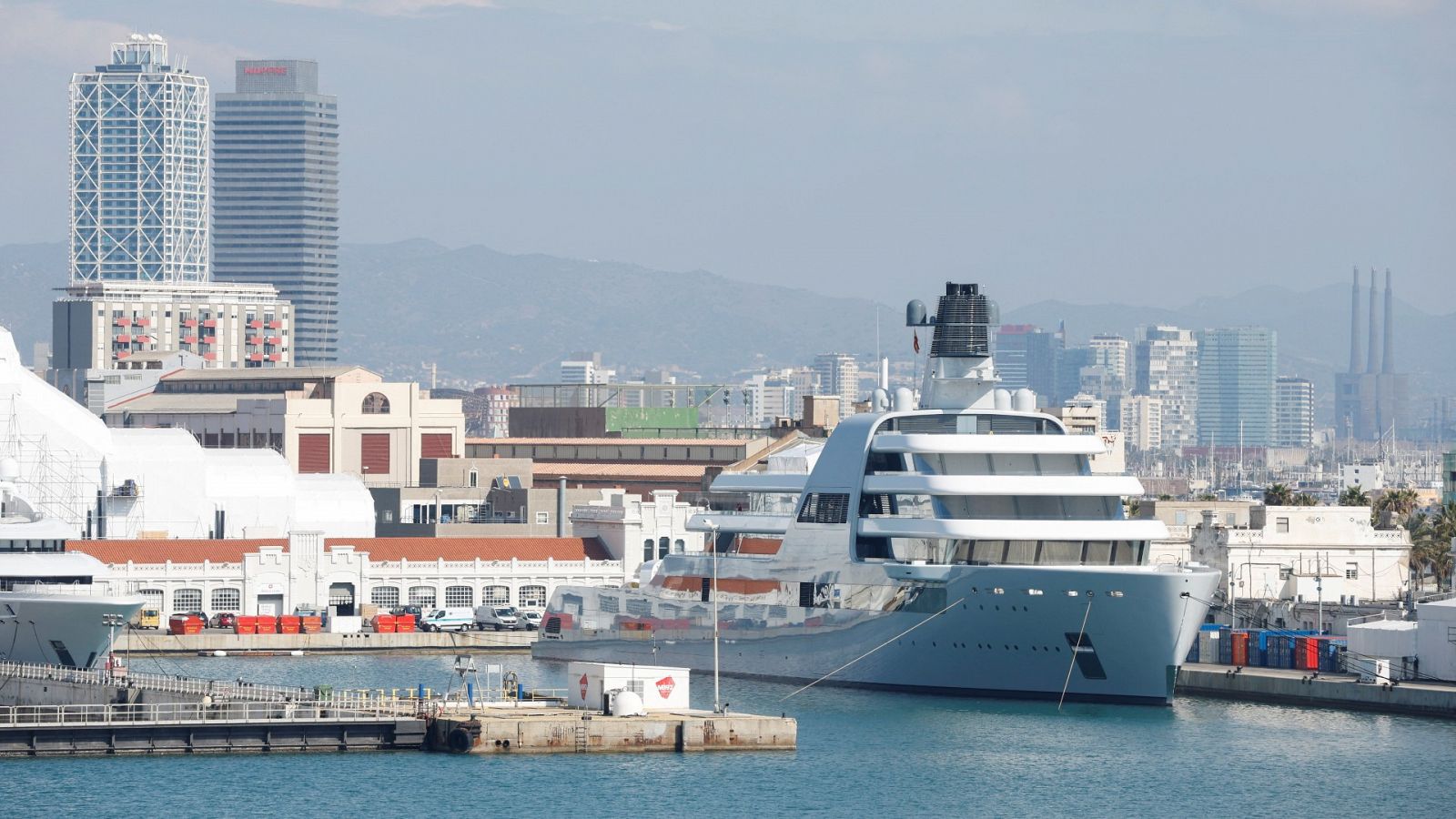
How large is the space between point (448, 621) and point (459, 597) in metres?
4.53

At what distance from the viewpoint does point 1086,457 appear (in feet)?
235

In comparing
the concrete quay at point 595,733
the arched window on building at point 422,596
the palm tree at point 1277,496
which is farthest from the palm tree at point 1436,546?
the concrete quay at point 595,733

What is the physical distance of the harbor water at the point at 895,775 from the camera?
5341 cm

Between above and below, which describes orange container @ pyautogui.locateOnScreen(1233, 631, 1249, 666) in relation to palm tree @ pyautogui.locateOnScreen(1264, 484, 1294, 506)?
below

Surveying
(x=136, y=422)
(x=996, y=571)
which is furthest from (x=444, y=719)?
(x=136, y=422)

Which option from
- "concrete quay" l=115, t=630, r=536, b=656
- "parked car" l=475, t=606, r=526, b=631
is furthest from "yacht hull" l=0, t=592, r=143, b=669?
"parked car" l=475, t=606, r=526, b=631

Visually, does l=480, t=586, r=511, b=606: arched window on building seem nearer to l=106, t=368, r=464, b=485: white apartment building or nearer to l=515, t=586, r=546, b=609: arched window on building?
l=515, t=586, r=546, b=609: arched window on building

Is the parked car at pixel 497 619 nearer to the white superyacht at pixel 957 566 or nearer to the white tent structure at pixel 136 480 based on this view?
the white tent structure at pixel 136 480

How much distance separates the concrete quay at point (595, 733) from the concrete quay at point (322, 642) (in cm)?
2877

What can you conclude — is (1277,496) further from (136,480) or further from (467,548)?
(136,480)

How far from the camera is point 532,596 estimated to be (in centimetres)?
9994

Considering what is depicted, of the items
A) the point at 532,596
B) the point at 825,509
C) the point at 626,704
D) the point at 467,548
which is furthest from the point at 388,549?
the point at 626,704

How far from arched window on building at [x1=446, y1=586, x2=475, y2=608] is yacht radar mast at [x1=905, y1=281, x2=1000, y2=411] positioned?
27.5 metres

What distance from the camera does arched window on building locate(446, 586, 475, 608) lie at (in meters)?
98.8
